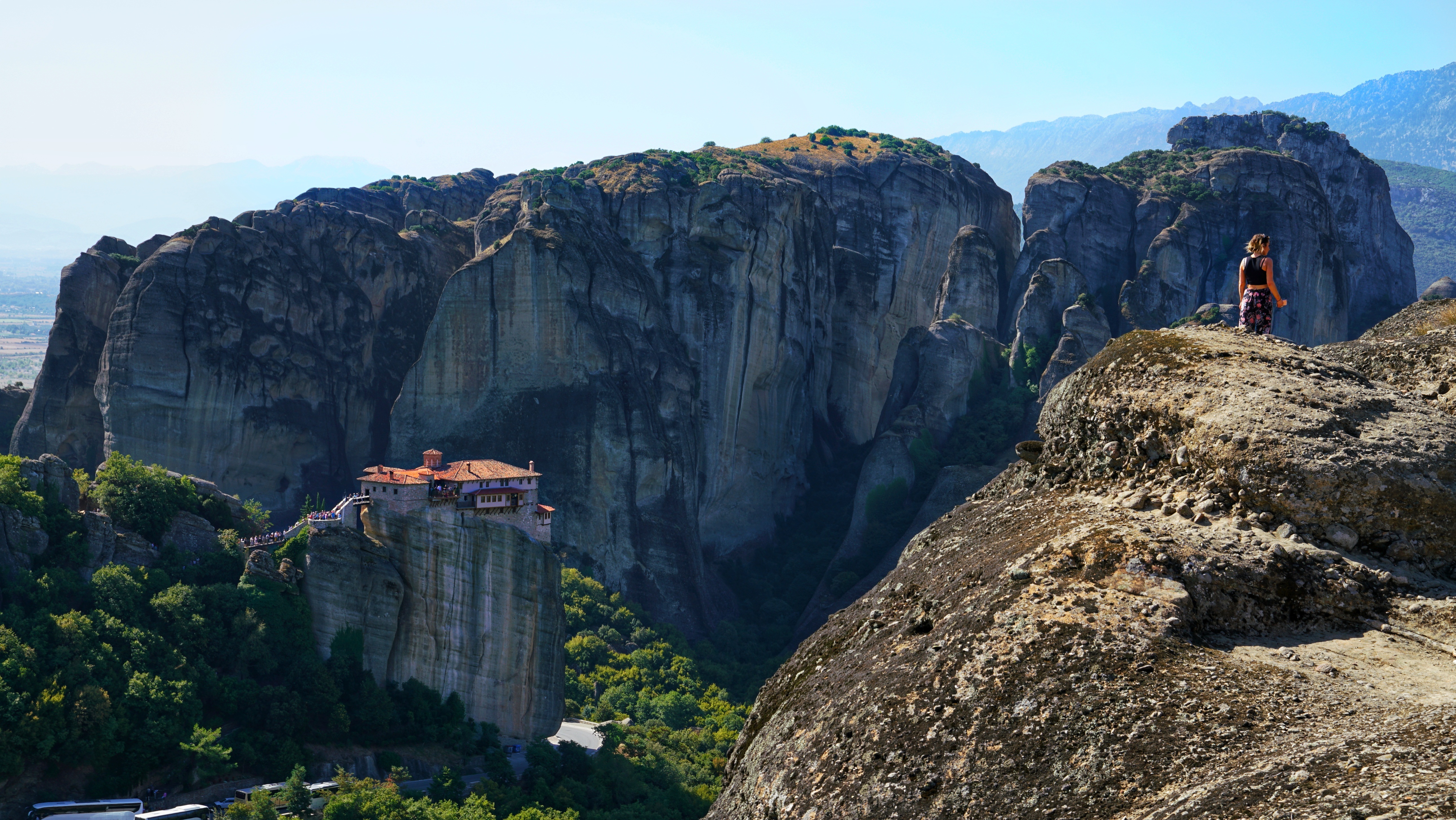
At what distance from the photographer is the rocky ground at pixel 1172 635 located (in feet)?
23.9

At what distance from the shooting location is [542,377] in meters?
71.8

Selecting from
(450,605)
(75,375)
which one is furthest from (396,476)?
(75,375)

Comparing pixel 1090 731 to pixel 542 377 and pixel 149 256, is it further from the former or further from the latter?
pixel 149 256

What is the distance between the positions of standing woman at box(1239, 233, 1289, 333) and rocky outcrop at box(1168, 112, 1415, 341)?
96.7m

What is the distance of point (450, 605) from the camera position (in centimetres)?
5278

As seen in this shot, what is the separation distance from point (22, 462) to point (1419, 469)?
52.8m

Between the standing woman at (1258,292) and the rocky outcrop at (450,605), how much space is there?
1681 inches

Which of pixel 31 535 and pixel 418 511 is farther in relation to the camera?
pixel 418 511

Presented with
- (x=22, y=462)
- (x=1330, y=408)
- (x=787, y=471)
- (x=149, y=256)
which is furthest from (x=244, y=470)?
(x=1330, y=408)

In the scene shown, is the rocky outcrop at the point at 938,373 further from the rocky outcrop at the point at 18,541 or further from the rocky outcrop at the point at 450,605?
the rocky outcrop at the point at 18,541

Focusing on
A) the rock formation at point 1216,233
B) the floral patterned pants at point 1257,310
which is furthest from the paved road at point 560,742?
the rock formation at point 1216,233

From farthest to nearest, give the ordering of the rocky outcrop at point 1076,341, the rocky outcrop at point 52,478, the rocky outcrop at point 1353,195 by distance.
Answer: the rocky outcrop at point 1353,195 < the rocky outcrop at point 1076,341 < the rocky outcrop at point 52,478

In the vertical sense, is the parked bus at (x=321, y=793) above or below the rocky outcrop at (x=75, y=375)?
below

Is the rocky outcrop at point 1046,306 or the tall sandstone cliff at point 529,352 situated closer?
the tall sandstone cliff at point 529,352
